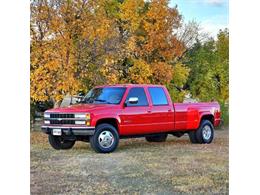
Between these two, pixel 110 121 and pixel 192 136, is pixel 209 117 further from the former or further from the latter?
pixel 110 121

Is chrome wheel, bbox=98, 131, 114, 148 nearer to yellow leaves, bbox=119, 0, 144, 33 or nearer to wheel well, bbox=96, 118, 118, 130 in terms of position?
wheel well, bbox=96, 118, 118, 130

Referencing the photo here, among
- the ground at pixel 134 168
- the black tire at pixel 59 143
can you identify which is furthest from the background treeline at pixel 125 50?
the ground at pixel 134 168

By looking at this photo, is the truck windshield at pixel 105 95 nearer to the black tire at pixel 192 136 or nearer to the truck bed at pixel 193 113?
the truck bed at pixel 193 113

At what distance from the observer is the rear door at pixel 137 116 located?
7.39 m

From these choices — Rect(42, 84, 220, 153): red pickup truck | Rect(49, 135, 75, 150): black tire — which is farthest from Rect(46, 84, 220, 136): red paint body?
Rect(49, 135, 75, 150): black tire

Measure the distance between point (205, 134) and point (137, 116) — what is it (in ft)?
2.44

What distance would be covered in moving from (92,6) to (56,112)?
3.58 feet

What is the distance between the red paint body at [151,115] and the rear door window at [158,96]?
0.04m

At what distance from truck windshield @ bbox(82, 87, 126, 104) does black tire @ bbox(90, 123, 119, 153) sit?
0.27 m

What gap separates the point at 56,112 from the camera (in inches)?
276

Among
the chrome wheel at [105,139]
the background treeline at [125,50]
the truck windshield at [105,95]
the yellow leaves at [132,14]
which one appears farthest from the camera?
the chrome wheel at [105,139]

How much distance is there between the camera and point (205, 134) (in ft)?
24.0
